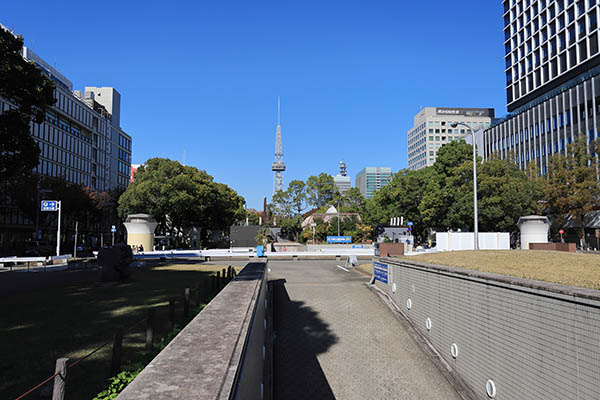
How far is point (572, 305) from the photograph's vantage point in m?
5.76

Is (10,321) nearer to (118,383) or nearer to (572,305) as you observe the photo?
(118,383)

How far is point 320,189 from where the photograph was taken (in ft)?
296

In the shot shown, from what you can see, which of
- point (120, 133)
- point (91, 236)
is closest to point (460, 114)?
point (120, 133)

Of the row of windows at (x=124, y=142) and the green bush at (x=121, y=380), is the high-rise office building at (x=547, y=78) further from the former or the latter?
the row of windows at (x=124, y=142)

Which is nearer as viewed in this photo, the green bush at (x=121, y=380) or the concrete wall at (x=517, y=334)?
the concrete wall at (x=517, y=334)

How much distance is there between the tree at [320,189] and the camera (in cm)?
9006

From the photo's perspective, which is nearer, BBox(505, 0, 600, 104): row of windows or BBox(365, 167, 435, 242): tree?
BBox(365, 167, 435, 242): tree

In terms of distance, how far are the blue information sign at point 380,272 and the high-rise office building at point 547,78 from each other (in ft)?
145

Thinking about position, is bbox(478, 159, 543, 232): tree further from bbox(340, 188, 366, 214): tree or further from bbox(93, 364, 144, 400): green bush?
bbox(93, 364, 144, 400): green bush

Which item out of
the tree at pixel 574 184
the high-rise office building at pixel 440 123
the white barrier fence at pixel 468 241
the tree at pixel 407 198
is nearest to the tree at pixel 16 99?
the white barrier fence at pixel 468 241

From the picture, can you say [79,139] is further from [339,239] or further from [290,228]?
[339,239]

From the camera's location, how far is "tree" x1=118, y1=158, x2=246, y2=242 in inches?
2010

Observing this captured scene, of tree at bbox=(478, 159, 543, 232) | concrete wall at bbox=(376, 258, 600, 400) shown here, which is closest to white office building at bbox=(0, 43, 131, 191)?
tree at bbox=(478, 159, 543, 232)

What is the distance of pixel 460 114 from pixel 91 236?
122 m
